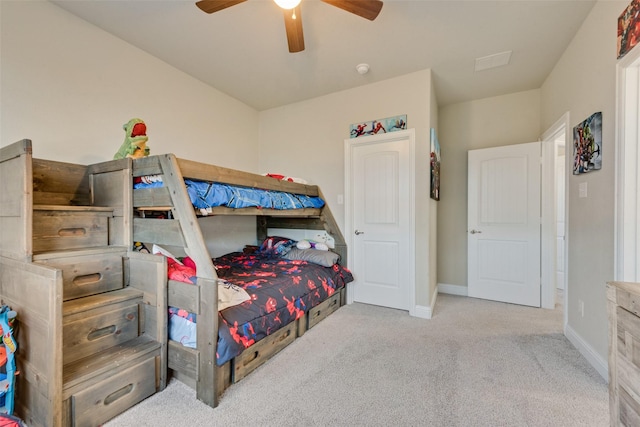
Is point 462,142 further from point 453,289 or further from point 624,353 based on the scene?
point 624,353

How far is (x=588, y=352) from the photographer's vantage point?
199 centimetres

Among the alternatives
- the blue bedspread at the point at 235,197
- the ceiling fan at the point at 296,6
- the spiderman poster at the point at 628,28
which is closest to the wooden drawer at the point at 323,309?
the blue bedspread at the point at 235,197

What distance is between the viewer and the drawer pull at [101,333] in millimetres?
1496

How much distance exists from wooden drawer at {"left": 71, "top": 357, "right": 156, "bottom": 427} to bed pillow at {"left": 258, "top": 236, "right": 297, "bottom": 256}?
5.98 feet

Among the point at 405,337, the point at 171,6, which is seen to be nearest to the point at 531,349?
the point at 405,337

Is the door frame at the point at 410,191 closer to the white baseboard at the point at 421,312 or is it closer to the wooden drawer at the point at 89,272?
the white baseboard at the point at 421,312

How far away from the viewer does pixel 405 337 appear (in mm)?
2369

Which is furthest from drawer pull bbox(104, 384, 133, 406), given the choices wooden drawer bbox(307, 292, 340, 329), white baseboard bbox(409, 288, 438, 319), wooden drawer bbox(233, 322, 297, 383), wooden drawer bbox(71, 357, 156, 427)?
white baseboard bbox(409, 288, 438, 319)

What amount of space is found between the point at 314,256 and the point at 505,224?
239 cm

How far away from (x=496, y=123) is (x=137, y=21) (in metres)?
4.00

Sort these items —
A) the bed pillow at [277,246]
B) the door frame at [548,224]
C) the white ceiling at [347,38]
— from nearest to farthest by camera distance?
the white ceiling at [347,38] < the door frame at [548,224] < the bed pillow at [277,246]

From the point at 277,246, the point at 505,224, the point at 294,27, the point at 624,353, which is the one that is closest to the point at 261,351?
the point at 277,246

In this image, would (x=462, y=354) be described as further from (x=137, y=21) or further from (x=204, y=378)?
(x=137, y=21)

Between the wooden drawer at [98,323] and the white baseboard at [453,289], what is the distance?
139 inches
